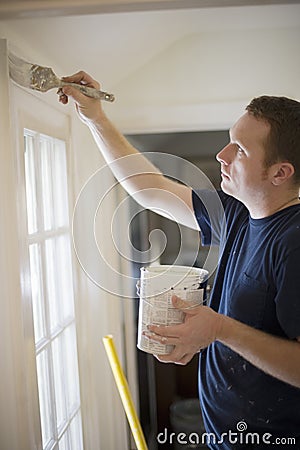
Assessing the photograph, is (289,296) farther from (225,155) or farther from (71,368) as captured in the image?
(71,368)

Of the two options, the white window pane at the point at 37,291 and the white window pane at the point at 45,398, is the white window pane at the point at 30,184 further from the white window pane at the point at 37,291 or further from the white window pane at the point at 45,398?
the white window pane at the point at 45,398

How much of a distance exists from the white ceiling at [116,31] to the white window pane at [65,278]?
25cm

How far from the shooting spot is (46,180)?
0.90 meters

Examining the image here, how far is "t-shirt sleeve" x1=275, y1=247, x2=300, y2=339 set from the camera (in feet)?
2.50

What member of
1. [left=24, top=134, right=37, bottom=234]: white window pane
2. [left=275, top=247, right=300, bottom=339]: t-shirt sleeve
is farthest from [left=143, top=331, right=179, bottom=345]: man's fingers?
[left=24, top=134, right=37, bottom=234]: white window pane

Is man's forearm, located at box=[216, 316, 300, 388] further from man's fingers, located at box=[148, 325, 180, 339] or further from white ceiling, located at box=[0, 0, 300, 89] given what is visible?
white ceiling, located at box=[0, 0, 300, 89]

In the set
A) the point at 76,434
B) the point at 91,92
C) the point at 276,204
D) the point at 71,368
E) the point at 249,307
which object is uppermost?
the point at 91,92

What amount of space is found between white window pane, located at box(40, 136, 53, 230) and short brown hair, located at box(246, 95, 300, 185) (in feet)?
1.04

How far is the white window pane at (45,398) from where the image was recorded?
2.95 ft

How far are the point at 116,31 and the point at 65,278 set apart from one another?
0.38m

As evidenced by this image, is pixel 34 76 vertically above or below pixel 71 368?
above

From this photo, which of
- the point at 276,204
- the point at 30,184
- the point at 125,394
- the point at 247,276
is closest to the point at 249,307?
the point at 247,276

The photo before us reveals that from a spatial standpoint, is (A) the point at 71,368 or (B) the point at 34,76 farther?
(A) the point at 71,368

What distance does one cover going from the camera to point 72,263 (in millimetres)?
908
